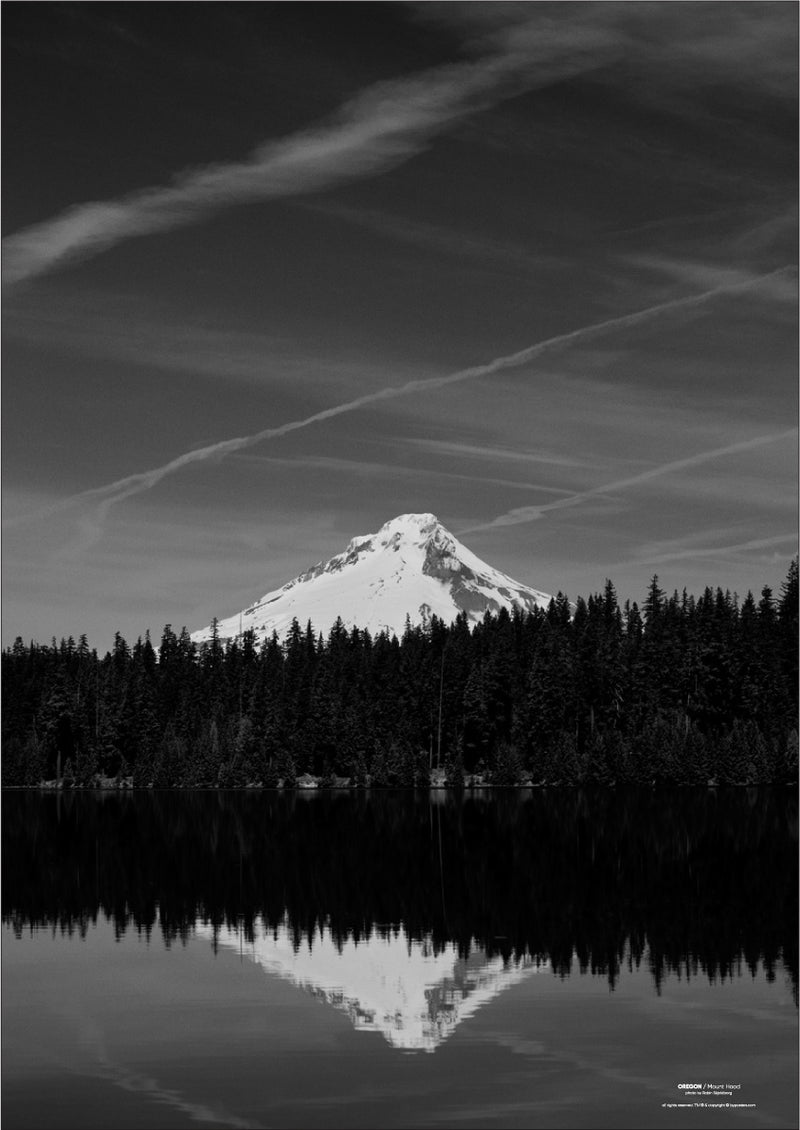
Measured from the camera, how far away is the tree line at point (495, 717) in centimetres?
15400

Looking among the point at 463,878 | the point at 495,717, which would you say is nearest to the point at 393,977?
the point at 463,878

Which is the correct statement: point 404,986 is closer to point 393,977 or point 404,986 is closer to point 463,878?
point 393,977

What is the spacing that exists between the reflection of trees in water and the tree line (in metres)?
52.9

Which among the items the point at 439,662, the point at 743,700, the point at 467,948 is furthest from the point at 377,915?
the point at 439,662

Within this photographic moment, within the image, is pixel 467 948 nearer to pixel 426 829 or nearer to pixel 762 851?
pixel 762 851

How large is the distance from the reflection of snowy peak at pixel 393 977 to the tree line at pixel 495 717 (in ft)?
368

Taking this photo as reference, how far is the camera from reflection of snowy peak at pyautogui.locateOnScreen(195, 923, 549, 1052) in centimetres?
2927

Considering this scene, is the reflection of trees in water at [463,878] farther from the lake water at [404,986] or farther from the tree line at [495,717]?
Result: the tree line at [495,717]

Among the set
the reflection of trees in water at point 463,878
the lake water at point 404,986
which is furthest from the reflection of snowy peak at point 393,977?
the reflection of trees in water at point 463,878

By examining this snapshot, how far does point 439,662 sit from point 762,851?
123 metres

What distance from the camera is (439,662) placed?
186250mm

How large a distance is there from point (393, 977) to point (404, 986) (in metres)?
1.29

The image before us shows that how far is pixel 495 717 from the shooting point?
567 ft

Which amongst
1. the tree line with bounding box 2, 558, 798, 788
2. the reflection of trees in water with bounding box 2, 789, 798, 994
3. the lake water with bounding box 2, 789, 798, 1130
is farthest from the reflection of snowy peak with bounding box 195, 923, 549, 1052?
the tree line with bounding box 2, 558, 798, 788
